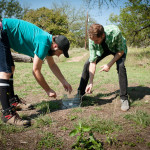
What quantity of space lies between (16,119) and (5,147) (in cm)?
62

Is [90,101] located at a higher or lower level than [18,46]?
lower

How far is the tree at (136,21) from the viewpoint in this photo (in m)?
13.9

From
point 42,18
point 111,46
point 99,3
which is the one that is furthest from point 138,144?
point 42,18

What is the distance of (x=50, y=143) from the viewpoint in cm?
209

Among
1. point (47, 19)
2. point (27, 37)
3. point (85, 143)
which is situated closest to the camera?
point (85, 143)

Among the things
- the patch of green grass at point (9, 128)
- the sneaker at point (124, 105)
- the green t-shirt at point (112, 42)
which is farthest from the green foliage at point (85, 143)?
the green t-shirt at point (112, 42)

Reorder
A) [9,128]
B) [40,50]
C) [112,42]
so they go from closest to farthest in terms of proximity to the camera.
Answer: [9,128], [40,50], [112,42]

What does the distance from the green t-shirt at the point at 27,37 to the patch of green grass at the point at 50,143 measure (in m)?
1.20

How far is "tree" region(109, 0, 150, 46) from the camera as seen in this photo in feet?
45.5

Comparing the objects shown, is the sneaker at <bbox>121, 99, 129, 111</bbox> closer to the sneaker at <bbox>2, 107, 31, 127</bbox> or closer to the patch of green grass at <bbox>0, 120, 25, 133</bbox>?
the sneaker at <bbox>2, 107, 31, 127</bbox>

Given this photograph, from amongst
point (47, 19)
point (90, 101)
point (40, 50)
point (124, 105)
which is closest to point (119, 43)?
point (124, 105)

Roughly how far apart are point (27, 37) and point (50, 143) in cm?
168

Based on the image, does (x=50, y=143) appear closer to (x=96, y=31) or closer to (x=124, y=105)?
(x=124, y=105)

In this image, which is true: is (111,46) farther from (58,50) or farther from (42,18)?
(42,18)
